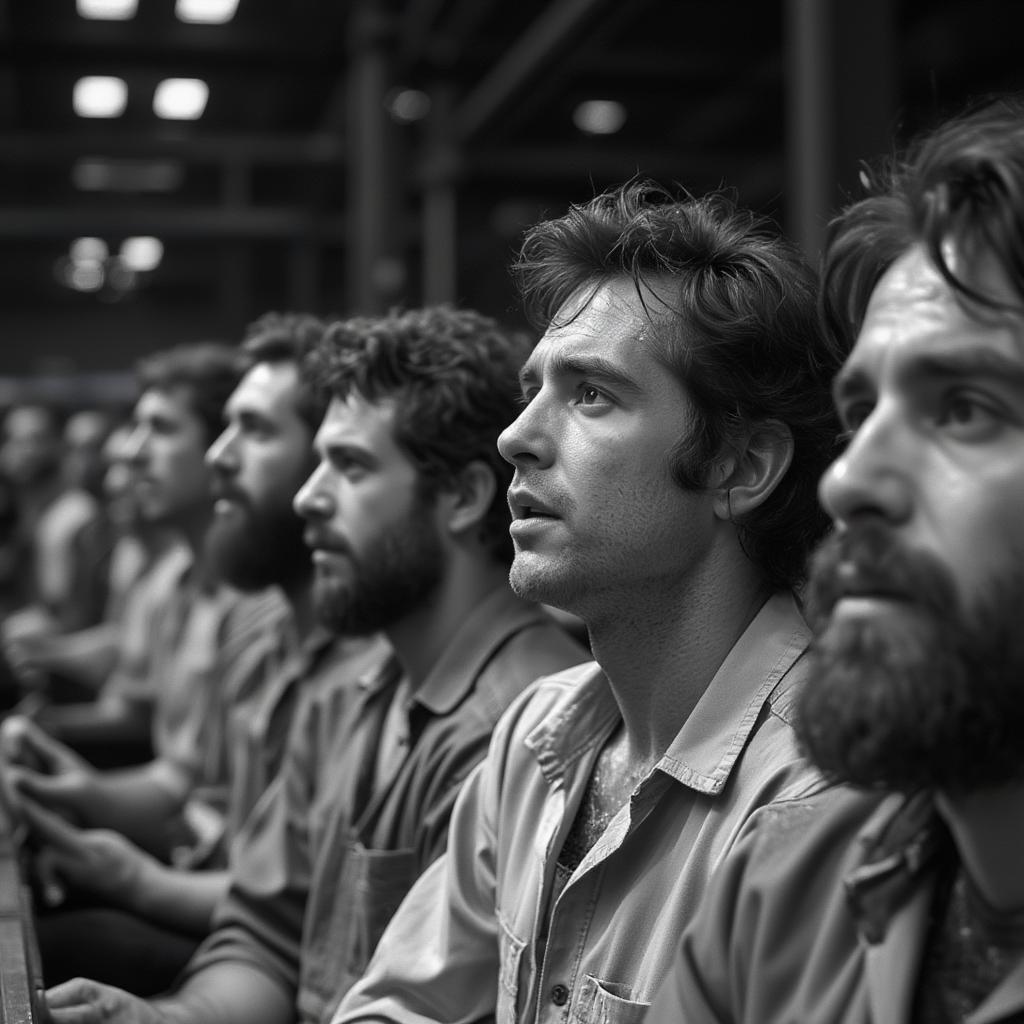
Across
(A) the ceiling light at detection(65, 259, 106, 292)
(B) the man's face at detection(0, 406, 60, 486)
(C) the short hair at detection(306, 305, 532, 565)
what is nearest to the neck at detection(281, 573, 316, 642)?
(C) the short hair at detection(306, 305, 532, 565)

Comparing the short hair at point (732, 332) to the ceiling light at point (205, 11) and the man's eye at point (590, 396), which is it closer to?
the man's eye at point (590, 396)

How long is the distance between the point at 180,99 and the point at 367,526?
6683mm

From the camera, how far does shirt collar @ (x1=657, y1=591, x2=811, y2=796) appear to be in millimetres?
1538

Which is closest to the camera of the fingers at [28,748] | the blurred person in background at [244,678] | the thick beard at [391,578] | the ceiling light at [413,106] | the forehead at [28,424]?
the thick beard at [391,578]

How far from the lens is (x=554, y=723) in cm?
175

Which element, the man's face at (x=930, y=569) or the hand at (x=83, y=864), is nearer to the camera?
Answer: the man's face at (x=930, y=569)

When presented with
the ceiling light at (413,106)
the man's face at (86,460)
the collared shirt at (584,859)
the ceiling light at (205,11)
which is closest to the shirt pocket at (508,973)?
the collared shirt at (584,859)

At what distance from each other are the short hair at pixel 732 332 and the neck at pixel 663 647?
81 millimetres

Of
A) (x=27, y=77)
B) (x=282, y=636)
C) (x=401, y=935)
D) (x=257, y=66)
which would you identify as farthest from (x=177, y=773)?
(x=27, y=77)

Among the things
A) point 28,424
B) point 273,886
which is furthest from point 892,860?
point 28,424

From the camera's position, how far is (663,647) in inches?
66.2

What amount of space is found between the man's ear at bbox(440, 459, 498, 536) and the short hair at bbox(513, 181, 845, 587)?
64 centimetres

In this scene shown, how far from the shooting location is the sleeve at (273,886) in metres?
2.43

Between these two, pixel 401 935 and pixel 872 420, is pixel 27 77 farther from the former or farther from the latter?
pixel 872 420
